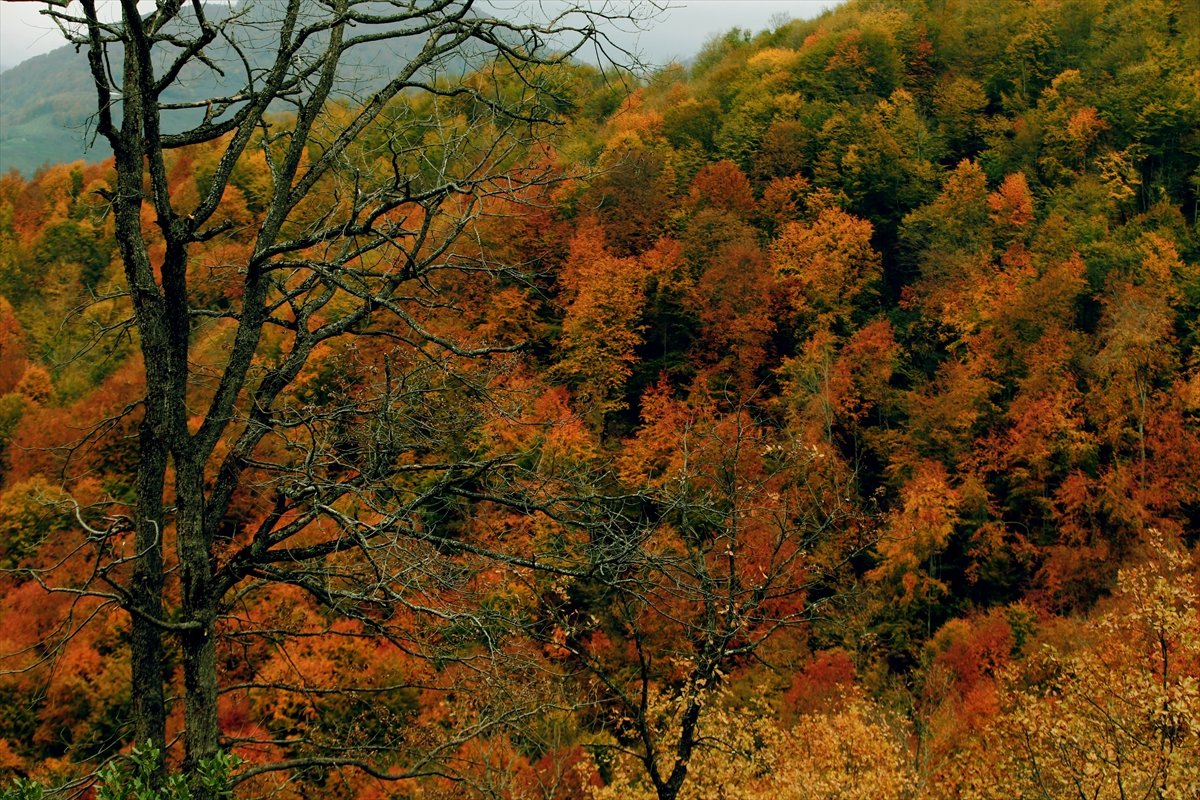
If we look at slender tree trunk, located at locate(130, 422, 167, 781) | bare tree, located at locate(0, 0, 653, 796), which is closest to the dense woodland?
bare tree, located at locate(0, 0, 653, 796)

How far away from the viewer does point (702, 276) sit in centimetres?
4016

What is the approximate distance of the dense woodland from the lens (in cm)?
593

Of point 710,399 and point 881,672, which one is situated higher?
point 710,399

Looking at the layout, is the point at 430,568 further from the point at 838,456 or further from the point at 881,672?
the point at 838,456

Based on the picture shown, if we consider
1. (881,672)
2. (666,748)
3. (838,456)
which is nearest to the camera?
(666,748)

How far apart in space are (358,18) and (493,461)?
6.86ft

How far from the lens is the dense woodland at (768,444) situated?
19.4 feet

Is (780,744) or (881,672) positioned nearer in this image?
(780,744)

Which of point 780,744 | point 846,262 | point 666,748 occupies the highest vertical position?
point 846,262

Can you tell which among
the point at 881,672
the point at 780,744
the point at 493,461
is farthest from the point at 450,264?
the point at 881,672

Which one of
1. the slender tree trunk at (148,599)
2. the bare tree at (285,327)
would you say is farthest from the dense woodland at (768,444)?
the slender tree trunk at (148,599)

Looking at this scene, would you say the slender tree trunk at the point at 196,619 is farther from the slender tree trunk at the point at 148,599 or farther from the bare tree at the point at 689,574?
the bare tree at the point at 689,574

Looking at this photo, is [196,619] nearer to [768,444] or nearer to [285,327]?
[285,327]

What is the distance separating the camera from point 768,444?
45.4 feet
